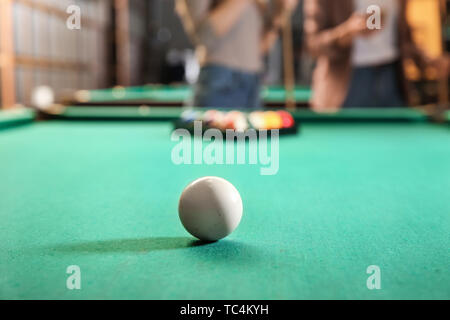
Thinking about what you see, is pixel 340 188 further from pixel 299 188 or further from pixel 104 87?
pixel 104 87

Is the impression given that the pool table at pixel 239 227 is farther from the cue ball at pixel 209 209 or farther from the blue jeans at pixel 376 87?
the blue jeans at pixel 376 87

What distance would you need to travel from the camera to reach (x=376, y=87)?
579 cm

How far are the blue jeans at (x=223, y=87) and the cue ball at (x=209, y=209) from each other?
3.22 m

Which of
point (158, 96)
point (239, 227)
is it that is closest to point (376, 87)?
point (158, 96)

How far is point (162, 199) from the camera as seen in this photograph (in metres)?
1.94

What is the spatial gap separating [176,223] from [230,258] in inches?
14.4

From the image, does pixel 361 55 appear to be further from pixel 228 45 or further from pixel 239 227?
pixel 239 227

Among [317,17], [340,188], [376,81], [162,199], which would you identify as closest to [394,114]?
[376,81]

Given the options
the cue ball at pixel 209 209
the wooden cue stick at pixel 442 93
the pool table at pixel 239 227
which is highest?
the wooden cue stick at pixel 442 93

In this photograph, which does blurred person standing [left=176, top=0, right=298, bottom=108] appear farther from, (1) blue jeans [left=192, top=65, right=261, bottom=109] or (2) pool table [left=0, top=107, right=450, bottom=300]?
(2) pool table [left=0, top=107, right=450, bottom=300]

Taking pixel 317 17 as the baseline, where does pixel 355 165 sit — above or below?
below

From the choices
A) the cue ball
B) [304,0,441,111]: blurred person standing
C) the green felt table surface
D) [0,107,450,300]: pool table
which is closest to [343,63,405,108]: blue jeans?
[304,0,441,111]: blurred person standing

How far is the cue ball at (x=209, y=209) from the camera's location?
1.33m

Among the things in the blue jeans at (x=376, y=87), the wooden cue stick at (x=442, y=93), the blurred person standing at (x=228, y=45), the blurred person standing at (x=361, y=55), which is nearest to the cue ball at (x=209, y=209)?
the blurred person standing at (x=228, y=45)
